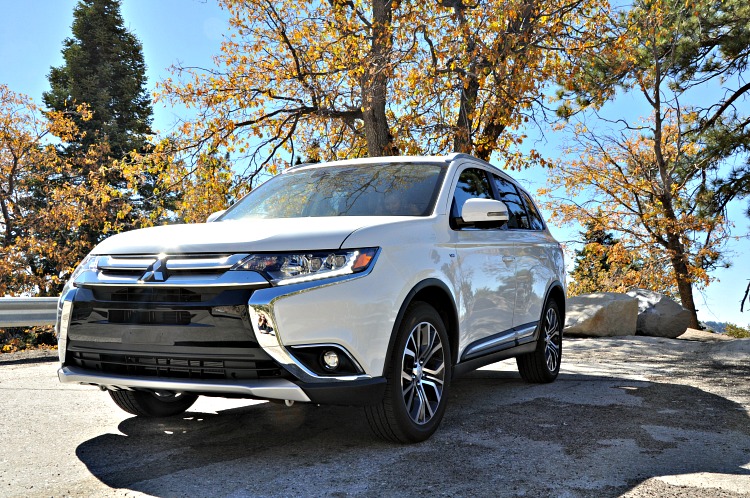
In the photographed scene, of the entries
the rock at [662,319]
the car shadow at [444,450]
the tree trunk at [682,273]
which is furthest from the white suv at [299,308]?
the tree trunk at [682,273]

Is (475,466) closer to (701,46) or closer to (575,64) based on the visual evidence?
(575,64)

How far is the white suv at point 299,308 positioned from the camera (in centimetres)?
374

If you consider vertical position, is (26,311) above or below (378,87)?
below

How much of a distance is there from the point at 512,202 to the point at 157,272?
12.5 feet

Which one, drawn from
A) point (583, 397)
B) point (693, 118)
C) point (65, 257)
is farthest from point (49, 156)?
point (583, 397)

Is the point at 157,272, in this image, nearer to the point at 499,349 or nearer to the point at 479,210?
the point at 479,210

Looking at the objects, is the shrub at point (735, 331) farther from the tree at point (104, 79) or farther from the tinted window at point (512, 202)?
the tree at point (104, 79)

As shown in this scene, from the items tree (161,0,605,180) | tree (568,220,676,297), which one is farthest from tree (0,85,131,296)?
tree (568,220,676,297)

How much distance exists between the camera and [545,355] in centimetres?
696

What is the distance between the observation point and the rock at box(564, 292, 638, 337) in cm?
1398

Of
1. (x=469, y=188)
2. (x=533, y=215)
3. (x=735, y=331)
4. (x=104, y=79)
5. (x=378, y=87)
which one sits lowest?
(x=735, y=331)

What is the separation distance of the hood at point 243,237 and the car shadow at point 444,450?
122 cm

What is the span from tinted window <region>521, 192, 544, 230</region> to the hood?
3.04m

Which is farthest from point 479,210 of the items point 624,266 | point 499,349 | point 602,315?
point 624,266
